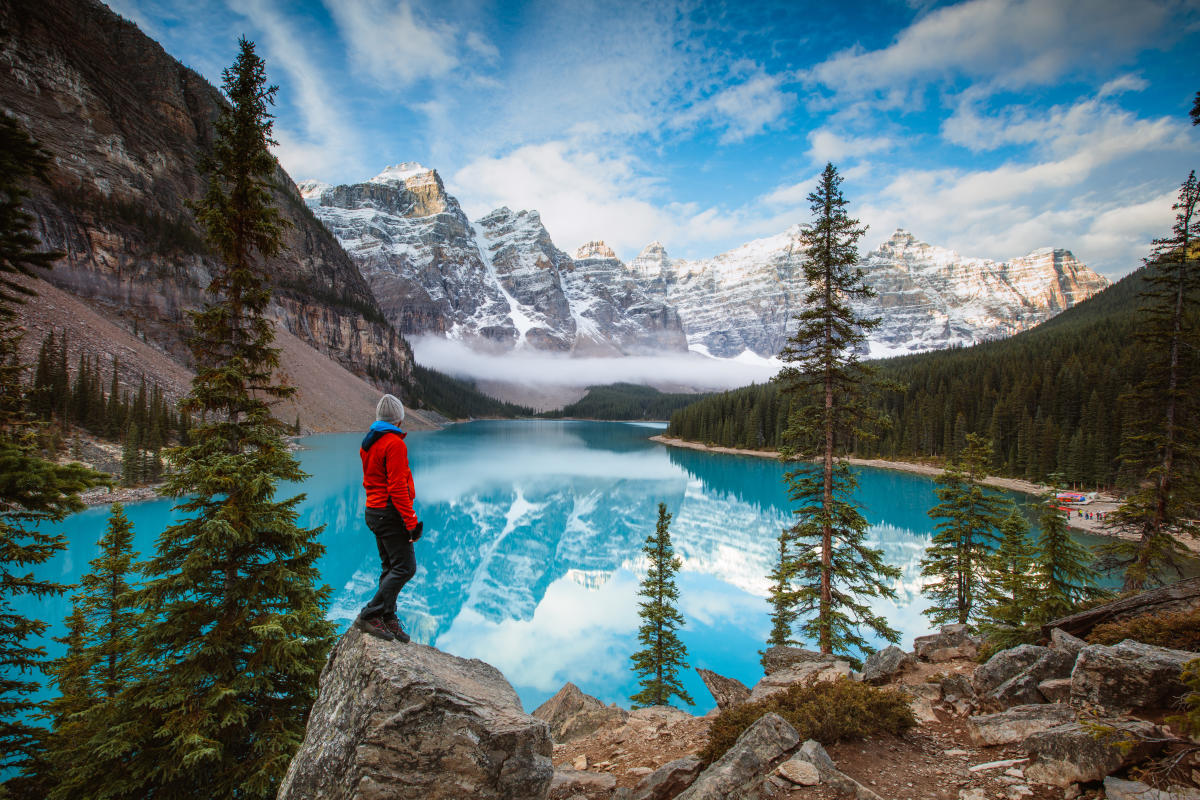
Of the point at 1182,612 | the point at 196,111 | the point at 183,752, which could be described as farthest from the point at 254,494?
the point at 196,111

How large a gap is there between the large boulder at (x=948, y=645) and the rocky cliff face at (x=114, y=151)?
75928mm

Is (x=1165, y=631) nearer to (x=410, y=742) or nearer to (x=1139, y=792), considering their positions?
(x=1139, y=792)

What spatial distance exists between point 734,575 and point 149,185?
131742 millimetres

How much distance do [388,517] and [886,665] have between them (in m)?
9.79

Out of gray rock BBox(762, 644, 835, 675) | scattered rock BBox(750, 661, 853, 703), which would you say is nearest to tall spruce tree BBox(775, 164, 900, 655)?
gray rock BBox(762, 644, 835, 675)

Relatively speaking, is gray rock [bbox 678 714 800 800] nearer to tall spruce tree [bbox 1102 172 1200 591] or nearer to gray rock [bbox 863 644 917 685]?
gray rock [bbox 863 644 917 685]

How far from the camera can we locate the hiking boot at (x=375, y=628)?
5.45 metres

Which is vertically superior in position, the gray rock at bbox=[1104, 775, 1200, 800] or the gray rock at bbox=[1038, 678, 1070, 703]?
the gray rock at bbox=[1104, 775, 1200, 800]

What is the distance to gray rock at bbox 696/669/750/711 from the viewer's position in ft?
30.5

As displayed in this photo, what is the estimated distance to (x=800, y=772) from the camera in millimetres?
4738

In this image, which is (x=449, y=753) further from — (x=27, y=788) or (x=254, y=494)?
(x=27, y=788)

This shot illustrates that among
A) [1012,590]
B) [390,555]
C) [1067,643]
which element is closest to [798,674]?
[1067,643]

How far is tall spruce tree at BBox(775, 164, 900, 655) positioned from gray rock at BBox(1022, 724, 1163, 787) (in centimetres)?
786

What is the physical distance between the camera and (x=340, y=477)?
56.3 meters
